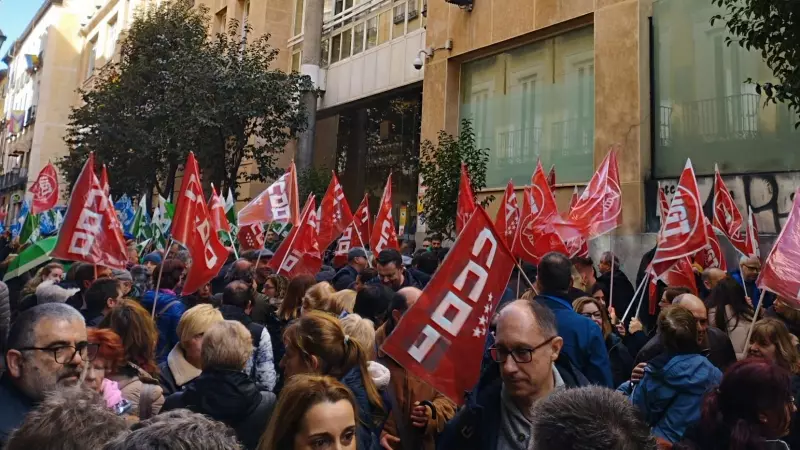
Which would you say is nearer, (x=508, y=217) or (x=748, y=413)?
(x=748, y=413)

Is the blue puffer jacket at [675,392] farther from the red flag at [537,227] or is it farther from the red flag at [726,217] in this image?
the red flag at [726,217]

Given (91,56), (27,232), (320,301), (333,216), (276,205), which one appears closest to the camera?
(320,301)

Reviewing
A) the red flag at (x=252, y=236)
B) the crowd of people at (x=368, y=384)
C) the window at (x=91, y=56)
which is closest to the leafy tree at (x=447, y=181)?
the red flag at (x=252, y=236)

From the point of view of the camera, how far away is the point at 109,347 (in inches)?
136

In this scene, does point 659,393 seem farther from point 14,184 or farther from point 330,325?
point 14,184

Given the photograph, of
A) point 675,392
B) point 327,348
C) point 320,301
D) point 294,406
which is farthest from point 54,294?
point 675,392

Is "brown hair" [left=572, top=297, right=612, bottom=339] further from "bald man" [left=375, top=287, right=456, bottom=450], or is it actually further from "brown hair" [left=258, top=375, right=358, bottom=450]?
"brown hair" [left=258, top=375, right=358, bottom=450]

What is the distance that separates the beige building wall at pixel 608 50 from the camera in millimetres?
12578

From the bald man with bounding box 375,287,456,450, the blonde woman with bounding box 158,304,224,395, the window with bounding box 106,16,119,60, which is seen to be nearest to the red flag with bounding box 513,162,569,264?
the bald man with bounding box 375,287,456,450

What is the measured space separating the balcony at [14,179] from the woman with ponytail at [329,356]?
57.8m

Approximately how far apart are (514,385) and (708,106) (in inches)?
433

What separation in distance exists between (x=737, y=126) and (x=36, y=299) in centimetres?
1073

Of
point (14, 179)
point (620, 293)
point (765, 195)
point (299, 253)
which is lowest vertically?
point (620, 293)

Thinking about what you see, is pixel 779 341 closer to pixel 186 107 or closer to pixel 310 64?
pixel 186 107
